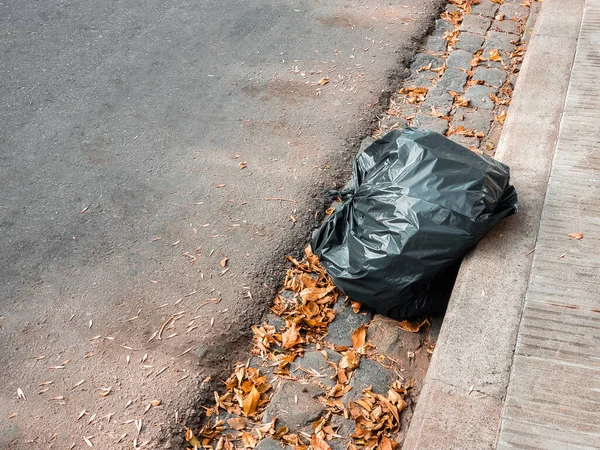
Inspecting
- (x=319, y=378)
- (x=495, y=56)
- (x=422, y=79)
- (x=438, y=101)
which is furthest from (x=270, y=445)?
(x=495, y=56)

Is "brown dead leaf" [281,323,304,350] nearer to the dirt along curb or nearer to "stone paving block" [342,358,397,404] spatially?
the dirt along curb

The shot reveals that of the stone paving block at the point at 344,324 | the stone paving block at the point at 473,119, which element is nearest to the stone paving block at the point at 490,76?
the stone paving block at the point at 473,119

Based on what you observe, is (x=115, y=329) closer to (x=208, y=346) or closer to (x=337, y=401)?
(x=208, y=346)

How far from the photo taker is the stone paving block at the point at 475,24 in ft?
22.0

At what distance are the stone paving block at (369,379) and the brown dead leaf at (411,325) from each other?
1.00 feet

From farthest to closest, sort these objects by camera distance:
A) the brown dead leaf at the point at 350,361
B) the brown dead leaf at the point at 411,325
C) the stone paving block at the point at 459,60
→ the stone paving block at the point at 459,60 < the brown dead leaf at the point at 411,325 < the brown dead leaf at the point at 350,361

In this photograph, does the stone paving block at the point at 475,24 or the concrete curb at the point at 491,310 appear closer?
the concrete curb at the point at 491,310

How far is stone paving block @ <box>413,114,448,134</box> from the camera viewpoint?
5398mm

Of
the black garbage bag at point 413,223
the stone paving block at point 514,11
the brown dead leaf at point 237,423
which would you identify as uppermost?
the black garbage bag at point 413,223

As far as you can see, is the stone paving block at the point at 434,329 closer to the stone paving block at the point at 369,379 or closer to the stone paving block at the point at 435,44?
the stone paving block at the point at 369,379

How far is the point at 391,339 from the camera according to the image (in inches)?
149

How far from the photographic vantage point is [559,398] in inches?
121

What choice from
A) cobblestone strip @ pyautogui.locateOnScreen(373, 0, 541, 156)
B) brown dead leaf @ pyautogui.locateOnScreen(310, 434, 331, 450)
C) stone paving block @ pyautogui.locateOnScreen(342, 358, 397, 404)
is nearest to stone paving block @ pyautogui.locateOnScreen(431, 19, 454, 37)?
cobblestone strip @ pyautogui.locateOnScreen(373, 0, 541, 156)

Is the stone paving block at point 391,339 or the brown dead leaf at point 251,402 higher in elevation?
the brown dead leaf at point 251,402
